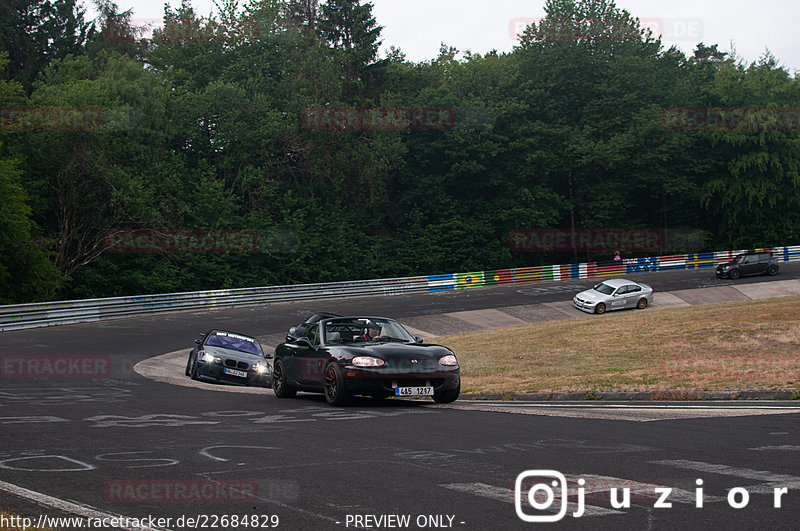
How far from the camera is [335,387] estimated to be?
482 inches

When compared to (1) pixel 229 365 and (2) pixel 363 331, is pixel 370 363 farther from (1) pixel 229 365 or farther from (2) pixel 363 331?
(1) pixel 229 365

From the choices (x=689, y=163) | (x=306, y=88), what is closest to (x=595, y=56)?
(x=689, y=163)

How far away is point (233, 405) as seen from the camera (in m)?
13.0

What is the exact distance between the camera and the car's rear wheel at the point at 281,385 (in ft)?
46.6

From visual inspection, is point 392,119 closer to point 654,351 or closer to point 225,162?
point 225,162

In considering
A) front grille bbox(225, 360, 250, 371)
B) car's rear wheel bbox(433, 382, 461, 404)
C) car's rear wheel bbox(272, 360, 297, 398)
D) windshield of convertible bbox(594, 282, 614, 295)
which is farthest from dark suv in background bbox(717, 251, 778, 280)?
car's rear wheel bbox(433, 382, 461, 404)

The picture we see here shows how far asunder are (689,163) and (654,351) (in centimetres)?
5809

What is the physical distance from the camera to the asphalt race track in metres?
5.28

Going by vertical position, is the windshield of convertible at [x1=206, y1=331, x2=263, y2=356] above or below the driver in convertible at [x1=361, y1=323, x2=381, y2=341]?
below

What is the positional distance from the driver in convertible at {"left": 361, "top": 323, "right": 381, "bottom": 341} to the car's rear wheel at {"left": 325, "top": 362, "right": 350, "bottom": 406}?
1031 millimetres

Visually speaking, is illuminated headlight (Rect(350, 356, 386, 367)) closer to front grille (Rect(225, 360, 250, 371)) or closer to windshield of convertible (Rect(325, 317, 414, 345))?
windshield of convertible (Rect(325, 317, 414, 345))

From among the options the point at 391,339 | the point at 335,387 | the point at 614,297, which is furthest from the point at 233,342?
the point at 614,297

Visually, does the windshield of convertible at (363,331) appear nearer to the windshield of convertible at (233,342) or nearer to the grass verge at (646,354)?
the grass verge at (646,354)

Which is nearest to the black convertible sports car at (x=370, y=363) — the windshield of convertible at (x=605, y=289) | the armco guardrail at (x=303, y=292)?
the armco guardrail at (x=303, y=292)
